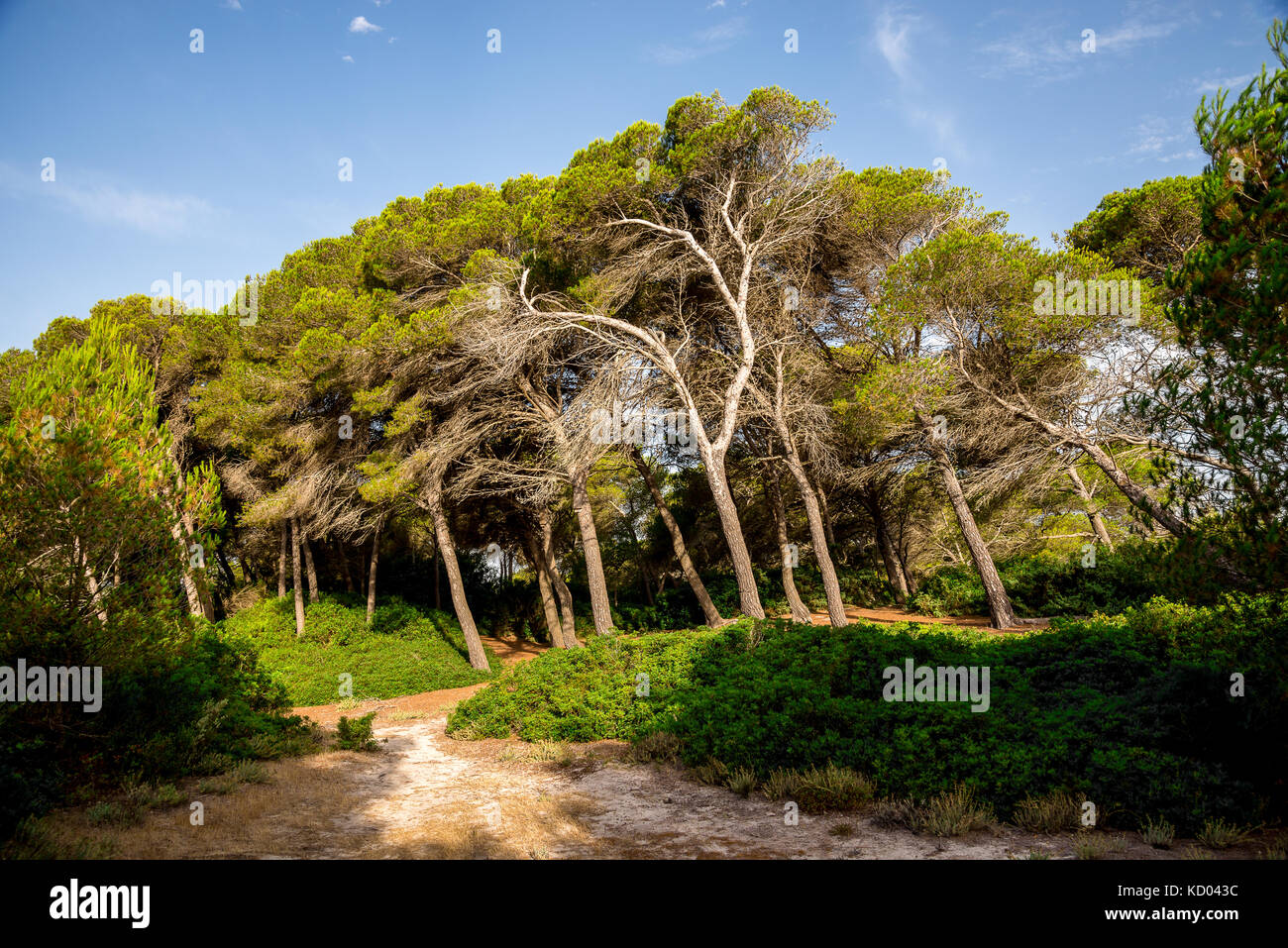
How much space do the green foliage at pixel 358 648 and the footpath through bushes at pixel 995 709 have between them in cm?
815

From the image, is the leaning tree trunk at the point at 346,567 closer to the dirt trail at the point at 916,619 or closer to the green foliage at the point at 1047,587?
the dirt trail at the point at 916,619

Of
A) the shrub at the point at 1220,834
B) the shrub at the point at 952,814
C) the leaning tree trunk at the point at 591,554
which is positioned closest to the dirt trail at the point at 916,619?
the leaning tree trunk at the point at 591,554

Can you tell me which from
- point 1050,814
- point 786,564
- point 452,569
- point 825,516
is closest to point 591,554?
point 452,569

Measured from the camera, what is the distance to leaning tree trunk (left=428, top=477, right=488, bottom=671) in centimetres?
1777

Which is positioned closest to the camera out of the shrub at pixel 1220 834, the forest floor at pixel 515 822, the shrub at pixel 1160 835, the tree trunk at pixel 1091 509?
the shrub at pixel 1220 834

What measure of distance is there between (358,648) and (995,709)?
1951cm

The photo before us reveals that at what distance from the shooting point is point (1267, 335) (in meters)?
4.69

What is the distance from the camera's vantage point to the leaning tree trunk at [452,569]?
17.8 m

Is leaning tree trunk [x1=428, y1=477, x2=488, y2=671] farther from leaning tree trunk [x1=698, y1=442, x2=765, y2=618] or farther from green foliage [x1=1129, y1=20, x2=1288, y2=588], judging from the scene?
green foliage [x1=1129, y1=20, x2=1288, y2=588]

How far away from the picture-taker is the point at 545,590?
2298 cm

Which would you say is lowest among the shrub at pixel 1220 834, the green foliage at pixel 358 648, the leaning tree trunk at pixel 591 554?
the green foliage at pixel 358 648

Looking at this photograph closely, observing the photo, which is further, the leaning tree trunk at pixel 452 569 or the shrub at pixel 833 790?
the leaning tree trunk at pixel 452 569
